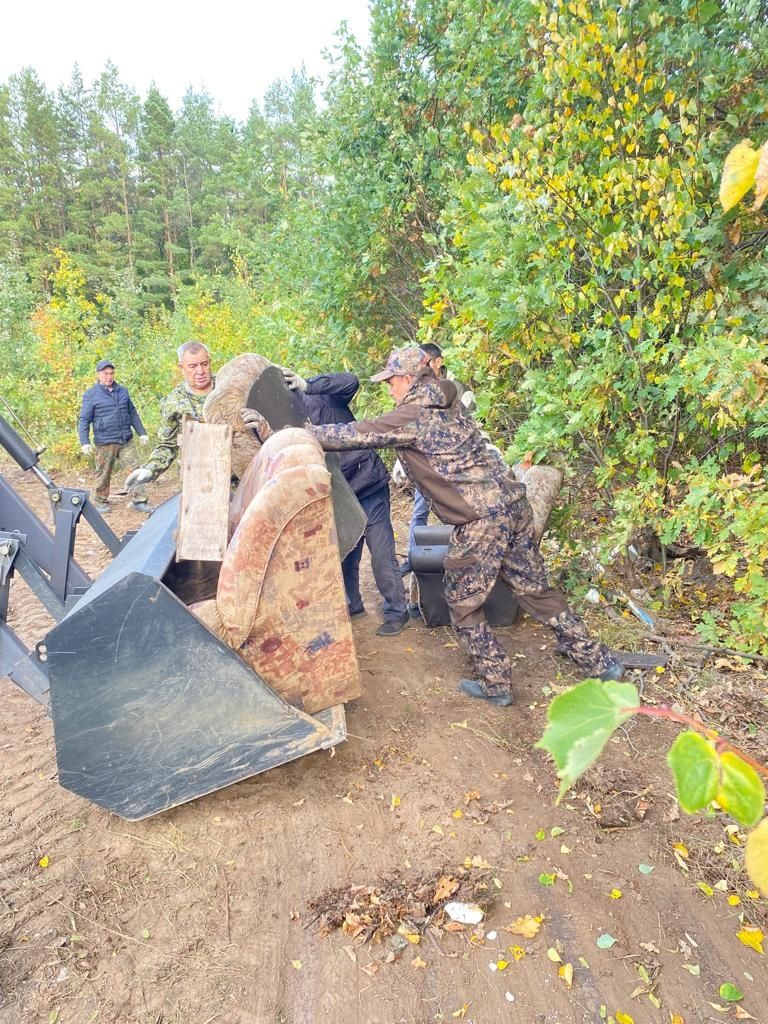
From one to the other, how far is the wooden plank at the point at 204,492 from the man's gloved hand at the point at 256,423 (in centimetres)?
37

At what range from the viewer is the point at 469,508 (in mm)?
3912

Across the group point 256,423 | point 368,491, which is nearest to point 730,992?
point 256,423

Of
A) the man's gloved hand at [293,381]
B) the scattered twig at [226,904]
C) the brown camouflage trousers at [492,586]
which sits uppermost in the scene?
the man's gloved hand at [293,381]

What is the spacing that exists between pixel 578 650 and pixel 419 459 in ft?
5.17

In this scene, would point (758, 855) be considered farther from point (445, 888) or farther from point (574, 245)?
point (574, 245)

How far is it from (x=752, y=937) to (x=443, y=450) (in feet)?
8.49

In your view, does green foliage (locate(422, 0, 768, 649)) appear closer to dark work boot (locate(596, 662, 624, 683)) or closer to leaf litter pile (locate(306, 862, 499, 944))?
dark work boot (locate(596, 662, 624, 683))

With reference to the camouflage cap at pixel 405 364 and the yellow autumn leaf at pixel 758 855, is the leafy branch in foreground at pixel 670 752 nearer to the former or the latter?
the yellow autumn leaf at pixel 758 855

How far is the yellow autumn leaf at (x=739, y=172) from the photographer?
789 millimetres

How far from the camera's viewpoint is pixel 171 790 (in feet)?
9.32

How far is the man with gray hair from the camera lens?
17.2ft

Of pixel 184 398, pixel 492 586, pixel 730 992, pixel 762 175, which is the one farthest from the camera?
pixel 184 398

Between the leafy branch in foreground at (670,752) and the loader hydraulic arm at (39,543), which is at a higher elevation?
the leafy branch in foreground at (670,752)

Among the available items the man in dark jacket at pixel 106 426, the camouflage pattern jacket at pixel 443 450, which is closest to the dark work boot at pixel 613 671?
the camouflage pattern jacket at pixel 443 450
